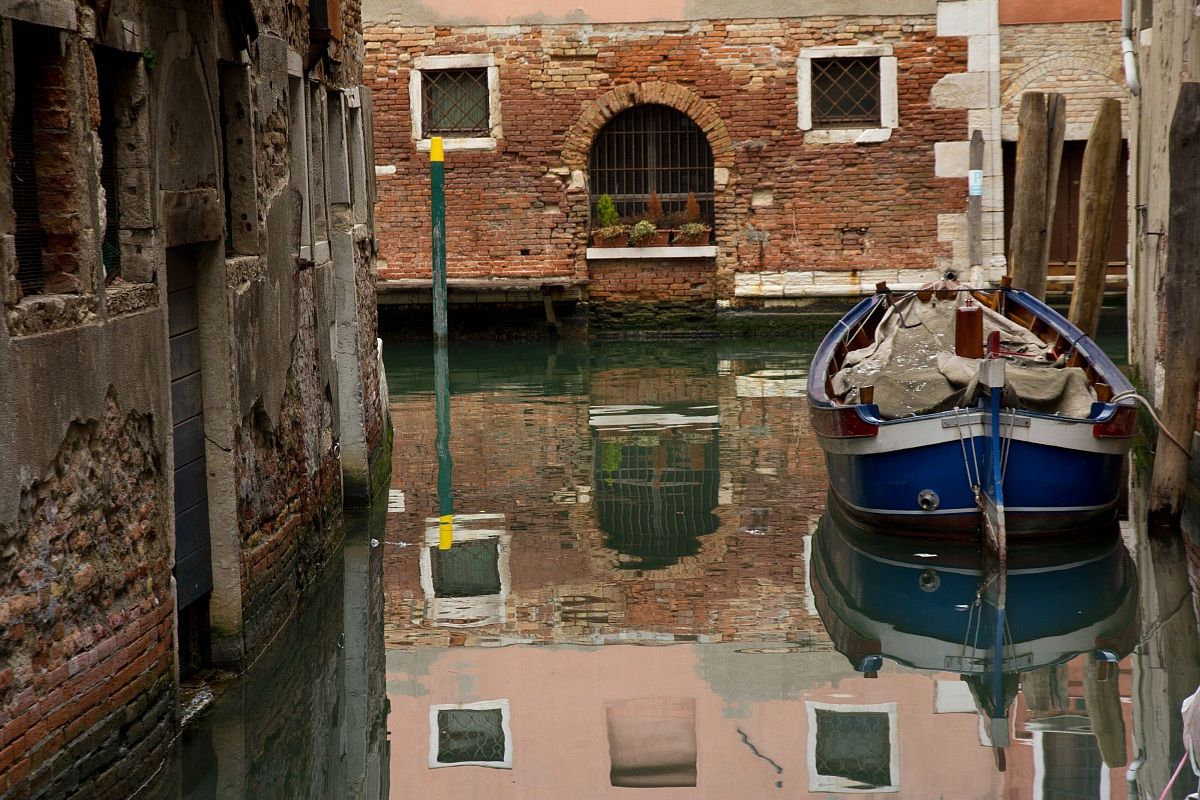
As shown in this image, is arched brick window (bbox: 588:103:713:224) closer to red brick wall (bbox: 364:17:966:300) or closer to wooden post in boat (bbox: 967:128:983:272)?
red brick wall (bbox: 364:17:966:300)

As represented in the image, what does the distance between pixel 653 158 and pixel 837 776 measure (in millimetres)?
12448

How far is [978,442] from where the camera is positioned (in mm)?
7027

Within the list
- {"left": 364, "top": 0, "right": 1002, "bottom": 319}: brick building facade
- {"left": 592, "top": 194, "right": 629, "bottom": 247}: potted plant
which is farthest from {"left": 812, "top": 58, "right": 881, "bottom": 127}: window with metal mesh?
{"left": 592, "top": 194, "right": 629, "bottom": 247}: potted plant

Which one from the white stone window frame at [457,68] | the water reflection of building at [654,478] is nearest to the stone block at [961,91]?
the white stone window frame at [457,68]

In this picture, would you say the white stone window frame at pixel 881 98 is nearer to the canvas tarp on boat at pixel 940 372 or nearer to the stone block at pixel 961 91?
the stone block at pixel 961 91

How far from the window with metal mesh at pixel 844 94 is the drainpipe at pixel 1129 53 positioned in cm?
422

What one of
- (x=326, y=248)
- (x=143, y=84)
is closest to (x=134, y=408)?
(x=143, y=84)

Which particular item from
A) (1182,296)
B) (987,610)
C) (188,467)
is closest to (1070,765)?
(987,610)

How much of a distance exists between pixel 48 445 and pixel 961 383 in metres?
4.66

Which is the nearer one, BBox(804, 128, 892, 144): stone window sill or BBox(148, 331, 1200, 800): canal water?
BBox(148, 331, 1200, 800): canal water

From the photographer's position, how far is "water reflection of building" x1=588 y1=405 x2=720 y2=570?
761 centimetres

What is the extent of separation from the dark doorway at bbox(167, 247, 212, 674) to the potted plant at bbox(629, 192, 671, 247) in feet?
37.0

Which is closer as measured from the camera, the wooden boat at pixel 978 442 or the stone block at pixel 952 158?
the wooden boat at pixel 978 442

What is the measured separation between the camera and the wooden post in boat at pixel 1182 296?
7.05 metres
